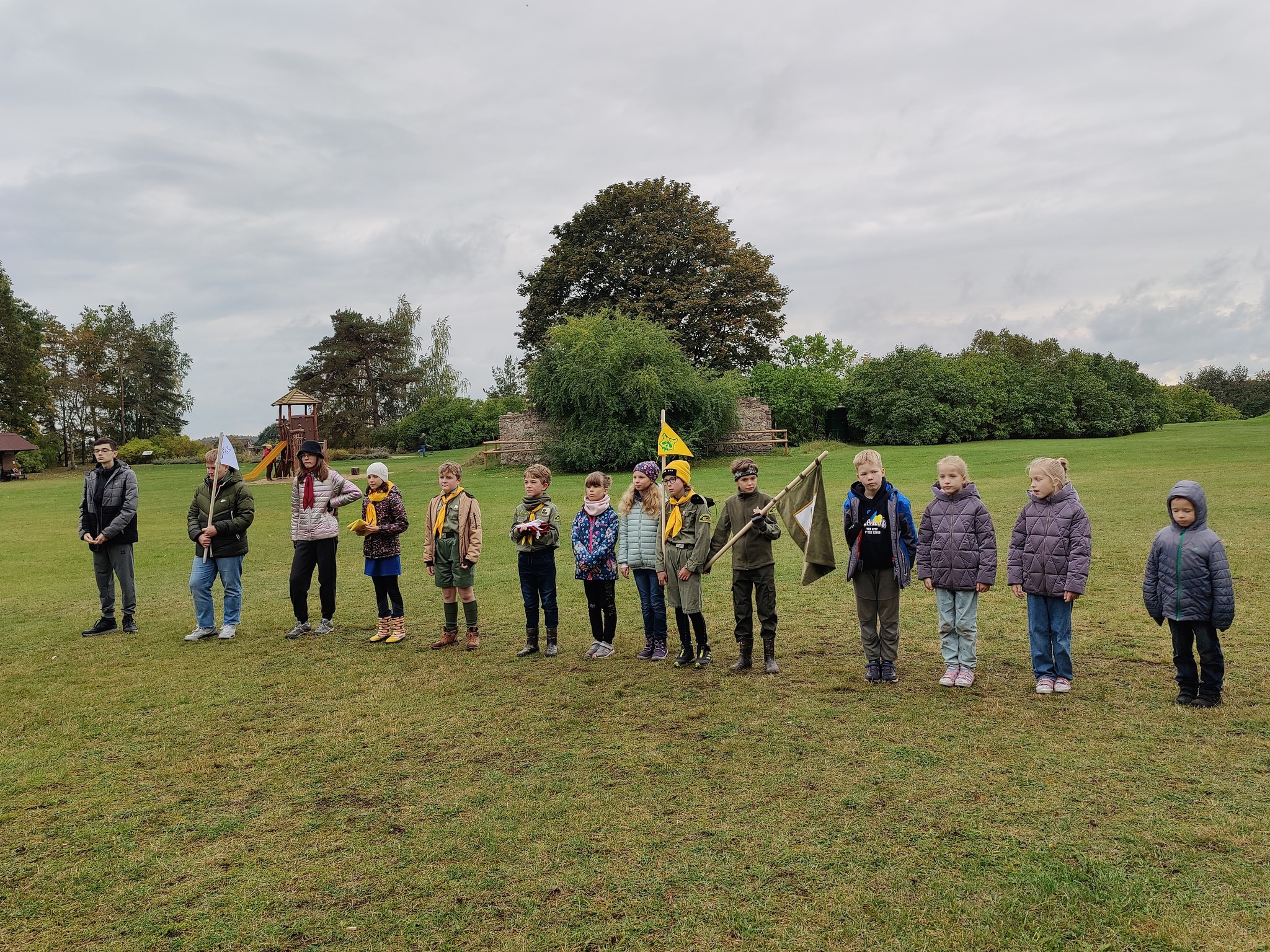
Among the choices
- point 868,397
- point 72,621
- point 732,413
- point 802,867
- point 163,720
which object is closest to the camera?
point 802,867

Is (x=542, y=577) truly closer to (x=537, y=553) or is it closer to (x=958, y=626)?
(x=537, y=553)

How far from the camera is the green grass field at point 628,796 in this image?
337cm

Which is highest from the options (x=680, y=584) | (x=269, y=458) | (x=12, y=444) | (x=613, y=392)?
(x=12, y=444)

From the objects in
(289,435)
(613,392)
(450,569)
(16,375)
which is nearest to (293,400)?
(289,435)

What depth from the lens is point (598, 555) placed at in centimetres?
736

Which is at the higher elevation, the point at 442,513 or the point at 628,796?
the point at 442,513

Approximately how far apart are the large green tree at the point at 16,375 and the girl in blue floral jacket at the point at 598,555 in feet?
183

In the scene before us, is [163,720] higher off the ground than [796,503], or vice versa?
[796,503]

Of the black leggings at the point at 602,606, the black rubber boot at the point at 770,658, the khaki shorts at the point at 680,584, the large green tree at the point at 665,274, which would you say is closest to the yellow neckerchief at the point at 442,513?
the black leggings at the point at 602,606

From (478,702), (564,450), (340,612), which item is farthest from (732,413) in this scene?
(478,702)

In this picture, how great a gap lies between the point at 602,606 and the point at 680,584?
3.14 ft

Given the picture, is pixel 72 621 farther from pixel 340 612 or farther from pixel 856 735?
pixel 856 735

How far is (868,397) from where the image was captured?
147ft

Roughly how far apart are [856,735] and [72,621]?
8881 millimetres
